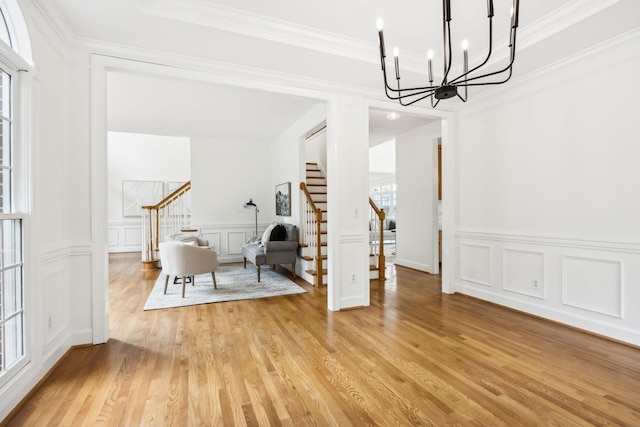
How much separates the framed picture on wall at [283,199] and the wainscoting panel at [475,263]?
328cm

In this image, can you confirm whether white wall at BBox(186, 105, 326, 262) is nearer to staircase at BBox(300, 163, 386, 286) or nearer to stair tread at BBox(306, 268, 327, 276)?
staircase at BBox(300, 163, 386, 286)

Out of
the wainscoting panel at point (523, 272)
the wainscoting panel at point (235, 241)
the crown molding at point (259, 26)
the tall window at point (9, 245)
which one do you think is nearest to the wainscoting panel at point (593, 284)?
the wainscoting panel at point (523, 272)

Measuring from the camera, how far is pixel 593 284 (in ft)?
9.53

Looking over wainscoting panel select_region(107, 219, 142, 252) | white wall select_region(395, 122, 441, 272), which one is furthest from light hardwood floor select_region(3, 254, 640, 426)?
wainscoting panel select_region(107, 219, 142, 252)

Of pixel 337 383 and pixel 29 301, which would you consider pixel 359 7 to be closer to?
pixel 337 383

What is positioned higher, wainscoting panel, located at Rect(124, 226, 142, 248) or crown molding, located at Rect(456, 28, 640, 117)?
crown molding, located at Rect(456, 28, 640, 117)

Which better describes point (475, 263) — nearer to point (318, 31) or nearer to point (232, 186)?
point (318, 31)

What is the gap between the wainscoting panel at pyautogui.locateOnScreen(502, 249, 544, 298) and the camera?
11.0 ft

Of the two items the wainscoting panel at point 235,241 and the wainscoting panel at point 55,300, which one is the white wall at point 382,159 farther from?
the wainscoting panel at point 55,300

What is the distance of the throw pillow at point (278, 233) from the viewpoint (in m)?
5.26

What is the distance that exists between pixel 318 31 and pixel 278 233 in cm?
332

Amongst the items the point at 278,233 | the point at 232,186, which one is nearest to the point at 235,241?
the point at 232,186

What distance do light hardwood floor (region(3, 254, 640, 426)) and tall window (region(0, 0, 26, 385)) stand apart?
373 millimetres

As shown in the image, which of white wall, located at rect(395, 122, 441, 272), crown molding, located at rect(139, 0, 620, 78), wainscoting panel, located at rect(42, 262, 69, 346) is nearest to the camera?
wainscoting panel, located at rect(42, 262, 69, 346)
